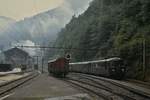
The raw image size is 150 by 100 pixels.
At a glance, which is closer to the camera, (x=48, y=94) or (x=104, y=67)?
(x=48, y=94)

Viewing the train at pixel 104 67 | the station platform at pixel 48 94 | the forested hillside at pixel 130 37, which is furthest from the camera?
the forested hillside at pixel 130 37

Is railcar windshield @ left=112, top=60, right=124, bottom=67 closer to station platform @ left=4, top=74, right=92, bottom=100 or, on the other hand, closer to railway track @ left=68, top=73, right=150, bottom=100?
railway track @ left=68, top=73, right=150, bottom=100

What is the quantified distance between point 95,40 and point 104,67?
131 ft

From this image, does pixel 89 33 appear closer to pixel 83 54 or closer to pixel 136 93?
pixel 83 54

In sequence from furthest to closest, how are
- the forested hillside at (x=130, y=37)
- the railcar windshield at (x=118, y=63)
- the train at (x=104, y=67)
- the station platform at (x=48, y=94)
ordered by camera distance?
the forested hillside at (x=130, y=37)
the railcar windshield at (x=118, y=63)
the train at (x=104, y=67)
the station platform at (x=48, y=94)

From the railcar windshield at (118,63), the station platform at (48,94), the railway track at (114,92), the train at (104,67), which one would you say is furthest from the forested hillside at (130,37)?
the station platform at (48,94)

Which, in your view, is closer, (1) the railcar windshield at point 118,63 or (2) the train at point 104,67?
(2) the train at point 104,67

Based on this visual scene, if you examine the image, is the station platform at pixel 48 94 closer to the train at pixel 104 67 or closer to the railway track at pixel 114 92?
the railway track at pixel 114 92

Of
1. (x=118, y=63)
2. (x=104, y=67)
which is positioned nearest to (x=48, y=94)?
(x=118, y=63)

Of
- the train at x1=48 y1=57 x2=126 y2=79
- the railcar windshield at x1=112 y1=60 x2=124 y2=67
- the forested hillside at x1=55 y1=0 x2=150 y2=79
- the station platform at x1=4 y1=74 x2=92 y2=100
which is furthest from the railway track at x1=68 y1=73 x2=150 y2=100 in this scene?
the railcar windshield at x1=112 y1=60 x2=124 y2=67

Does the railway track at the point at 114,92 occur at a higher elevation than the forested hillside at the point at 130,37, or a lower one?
lower

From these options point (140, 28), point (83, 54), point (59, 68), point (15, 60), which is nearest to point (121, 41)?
point (140, 28)

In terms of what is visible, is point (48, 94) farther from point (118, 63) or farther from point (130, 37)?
point (130, 37)

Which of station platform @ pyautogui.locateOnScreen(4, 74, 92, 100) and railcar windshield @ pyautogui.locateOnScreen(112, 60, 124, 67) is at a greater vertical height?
railcar windshield @ pyautogui.locateOnScreen(112, 60, 124, 67)
